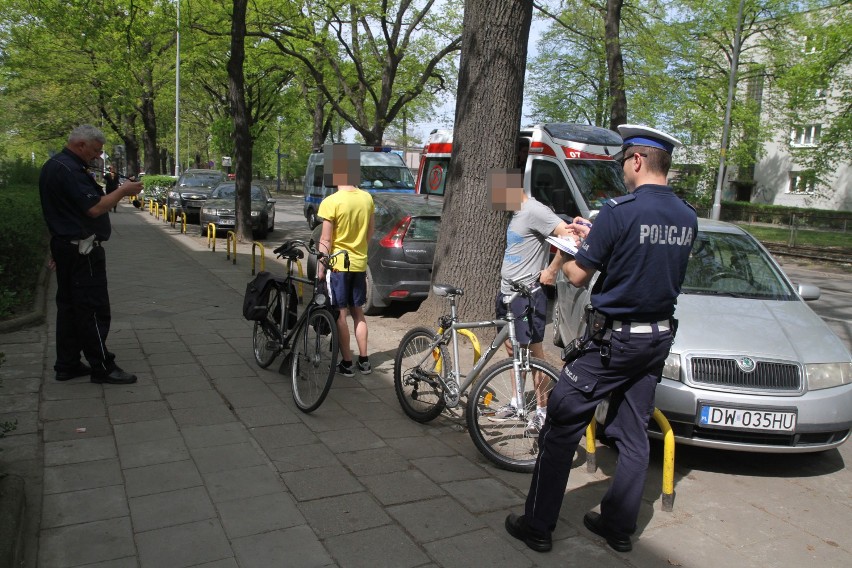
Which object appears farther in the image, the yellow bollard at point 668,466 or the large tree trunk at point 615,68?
the large tree trunk at point 615,68

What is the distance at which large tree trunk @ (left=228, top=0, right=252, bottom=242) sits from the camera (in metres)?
15.0

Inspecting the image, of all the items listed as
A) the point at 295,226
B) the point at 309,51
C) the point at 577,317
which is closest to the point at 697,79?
the point at 309,51

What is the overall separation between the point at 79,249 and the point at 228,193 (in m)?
15.5

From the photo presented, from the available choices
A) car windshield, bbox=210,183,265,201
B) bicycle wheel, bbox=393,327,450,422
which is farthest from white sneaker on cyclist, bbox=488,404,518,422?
car windshield, bbox=210,183,265,201

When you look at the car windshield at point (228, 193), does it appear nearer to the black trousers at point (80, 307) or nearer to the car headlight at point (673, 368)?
the black trousers at point (80, 307)

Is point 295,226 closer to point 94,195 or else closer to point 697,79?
point 94,195

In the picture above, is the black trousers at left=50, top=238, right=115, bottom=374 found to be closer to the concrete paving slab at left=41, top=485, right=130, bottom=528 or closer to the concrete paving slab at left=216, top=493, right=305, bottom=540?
the concrete paving slab at left=41, top=485, right=130, bottom=528

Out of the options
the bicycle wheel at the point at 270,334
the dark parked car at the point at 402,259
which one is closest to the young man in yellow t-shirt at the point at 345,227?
the bicycle wheel at the point at 270,334

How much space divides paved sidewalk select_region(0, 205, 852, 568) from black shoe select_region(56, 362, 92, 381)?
14 cm

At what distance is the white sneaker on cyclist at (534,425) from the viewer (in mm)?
4184

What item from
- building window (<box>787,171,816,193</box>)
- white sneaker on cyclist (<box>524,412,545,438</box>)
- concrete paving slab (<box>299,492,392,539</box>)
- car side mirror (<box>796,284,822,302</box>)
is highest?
building window (<box>787,171,816,193</box>)

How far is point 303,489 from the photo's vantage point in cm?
372

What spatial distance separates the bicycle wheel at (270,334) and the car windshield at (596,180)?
6.24 m

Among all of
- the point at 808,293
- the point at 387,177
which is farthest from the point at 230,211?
the point at 808,293
